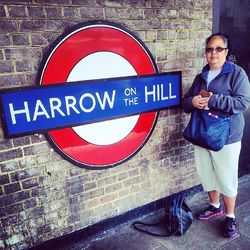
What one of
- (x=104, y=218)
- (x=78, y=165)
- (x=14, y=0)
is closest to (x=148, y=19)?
(x=14, y=0)

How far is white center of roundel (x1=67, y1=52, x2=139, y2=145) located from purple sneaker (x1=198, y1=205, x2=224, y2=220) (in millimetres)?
1164

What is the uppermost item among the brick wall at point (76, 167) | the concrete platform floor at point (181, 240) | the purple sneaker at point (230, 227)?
the brick wall at point (76, 167)

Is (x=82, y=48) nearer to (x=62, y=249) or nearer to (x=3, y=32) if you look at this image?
(x=3, y=32)

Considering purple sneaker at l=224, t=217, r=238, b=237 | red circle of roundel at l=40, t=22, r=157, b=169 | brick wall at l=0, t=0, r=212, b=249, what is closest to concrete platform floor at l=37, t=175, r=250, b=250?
purple sneaker at l=224, t=217, r=238, b=237

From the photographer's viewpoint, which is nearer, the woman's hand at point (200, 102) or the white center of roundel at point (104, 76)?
the white center of roundel at point (104, 76)

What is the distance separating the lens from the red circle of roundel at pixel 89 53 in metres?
2.15

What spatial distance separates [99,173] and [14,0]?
1.50m

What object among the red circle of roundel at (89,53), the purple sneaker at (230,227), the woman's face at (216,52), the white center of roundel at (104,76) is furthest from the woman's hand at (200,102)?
the purple sneaker at (230,227)

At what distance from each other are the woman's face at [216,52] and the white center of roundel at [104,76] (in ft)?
2.13

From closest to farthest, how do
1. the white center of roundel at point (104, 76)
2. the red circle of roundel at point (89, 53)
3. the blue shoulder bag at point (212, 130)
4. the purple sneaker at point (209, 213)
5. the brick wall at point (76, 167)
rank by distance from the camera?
1. the brick wall at point (76, 167)
2. the red circle of roundel at point (89, 53)
3. the white center of roundel at point (104, 76)
4. the blue shoulder bag at point (212, 130)
5. the purple sneaker at point (209, 213)

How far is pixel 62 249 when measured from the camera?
2.53 metres

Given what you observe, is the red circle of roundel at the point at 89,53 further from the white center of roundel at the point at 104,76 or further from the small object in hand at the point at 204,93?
the small object in hand at the point at 204,93

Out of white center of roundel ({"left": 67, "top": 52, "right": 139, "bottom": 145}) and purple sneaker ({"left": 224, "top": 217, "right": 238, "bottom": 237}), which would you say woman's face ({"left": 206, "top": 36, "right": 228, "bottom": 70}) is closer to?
white center of roundel ({"left": 67, "top": 52, "right": 139, "bottom": 145})

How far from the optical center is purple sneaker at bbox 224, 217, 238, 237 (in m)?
2.60
